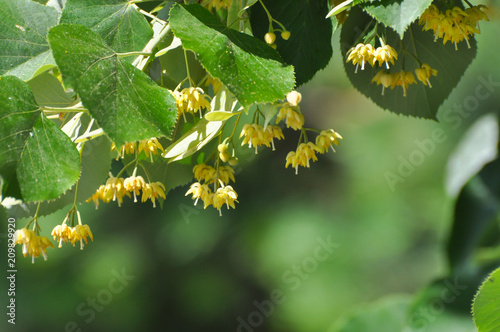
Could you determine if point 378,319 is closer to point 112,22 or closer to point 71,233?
point 71,233

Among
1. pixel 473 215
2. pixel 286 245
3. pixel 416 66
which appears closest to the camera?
pixel 416 66

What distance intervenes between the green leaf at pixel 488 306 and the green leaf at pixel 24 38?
373 mm

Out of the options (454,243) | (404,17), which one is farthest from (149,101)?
(454,243)

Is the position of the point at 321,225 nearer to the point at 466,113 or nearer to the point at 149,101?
the point at 466,113

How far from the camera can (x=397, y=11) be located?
405 mm

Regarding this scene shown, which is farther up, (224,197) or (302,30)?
(302,30)

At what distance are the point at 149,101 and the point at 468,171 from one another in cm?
68

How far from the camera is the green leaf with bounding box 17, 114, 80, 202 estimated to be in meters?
0.36

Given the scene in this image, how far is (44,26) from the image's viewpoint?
431 mm

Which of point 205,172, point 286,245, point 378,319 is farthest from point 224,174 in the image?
point 286,245

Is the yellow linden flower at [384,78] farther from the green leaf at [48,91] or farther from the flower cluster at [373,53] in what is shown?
the green leaf at [48,91]

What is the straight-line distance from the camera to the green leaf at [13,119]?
0.35 meters

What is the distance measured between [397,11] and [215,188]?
209 millimetres

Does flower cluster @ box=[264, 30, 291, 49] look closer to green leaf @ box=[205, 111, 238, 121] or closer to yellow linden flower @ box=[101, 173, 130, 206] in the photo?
green leaf @ box=[205, 111, 238, 121]
